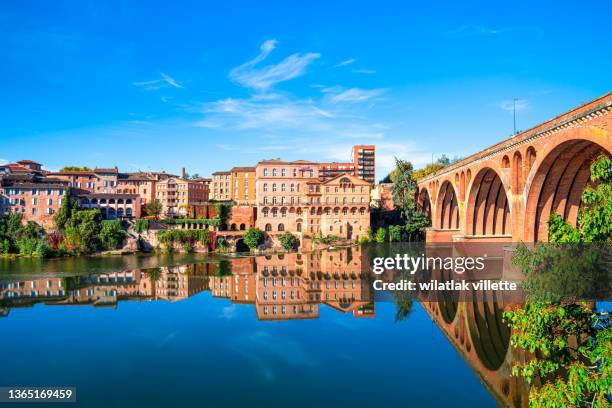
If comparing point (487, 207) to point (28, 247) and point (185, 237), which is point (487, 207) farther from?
point (28, 247)

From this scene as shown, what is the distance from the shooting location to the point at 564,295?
33.7 feet

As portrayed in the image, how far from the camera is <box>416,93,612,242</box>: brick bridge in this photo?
22.3 metres

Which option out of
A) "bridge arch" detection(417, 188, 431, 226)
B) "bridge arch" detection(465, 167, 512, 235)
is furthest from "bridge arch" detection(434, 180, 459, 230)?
"bridge arch" detection(465, 167, 512, 235)

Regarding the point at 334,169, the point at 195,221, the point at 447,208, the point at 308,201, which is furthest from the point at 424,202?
the point at 195,221

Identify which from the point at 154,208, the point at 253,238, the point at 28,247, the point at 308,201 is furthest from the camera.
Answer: the point at 154,208

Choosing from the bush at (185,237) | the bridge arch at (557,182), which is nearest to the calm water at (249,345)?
the bridge arch at (557,182)

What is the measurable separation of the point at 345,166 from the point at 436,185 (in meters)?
45.5

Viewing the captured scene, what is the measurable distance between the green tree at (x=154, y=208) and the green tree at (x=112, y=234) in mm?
11633

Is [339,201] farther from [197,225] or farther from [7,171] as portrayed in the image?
[7,171]

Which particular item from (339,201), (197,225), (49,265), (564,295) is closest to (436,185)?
(339,201)

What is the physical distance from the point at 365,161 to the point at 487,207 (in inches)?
2674

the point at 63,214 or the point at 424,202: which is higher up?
the point at 424,202

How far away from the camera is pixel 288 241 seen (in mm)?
59031

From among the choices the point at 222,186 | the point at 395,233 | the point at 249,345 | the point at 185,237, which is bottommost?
the point at 249,345
